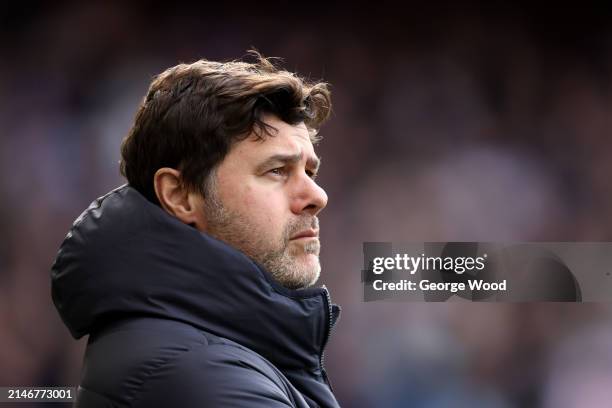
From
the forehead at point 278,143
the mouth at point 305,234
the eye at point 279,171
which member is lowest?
the mouth at point 305,234

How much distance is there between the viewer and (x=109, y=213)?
746 mm

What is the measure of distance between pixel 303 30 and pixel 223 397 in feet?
7.58

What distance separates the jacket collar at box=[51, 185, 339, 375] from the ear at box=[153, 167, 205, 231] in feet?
0.19

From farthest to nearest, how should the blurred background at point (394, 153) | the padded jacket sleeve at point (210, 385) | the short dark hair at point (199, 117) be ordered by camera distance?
1. the blurred background at point (394, 153)
2. the short dark hair at point (199, 117)
3. the padded jacket sleeve at point (210, 385)

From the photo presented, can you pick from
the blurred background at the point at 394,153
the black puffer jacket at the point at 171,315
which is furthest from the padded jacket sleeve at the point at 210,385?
the blurred background at the point at 394,153

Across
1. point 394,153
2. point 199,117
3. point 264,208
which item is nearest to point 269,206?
point 264,208

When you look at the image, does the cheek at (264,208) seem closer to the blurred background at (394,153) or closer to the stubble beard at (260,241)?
the stubble beard at (260,241)

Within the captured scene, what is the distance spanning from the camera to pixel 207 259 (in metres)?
0.72

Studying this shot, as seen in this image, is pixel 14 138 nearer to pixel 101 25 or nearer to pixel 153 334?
pixel 101 25

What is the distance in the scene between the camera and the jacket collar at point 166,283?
27.2 inches

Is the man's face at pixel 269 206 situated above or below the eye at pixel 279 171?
below

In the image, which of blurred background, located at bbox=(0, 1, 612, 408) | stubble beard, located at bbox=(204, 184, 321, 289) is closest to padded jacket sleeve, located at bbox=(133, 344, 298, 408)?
stubble beard, located at bbox=(204, 184, 321, 289)

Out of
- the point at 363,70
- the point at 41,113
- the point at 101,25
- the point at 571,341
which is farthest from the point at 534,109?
the point at 41,113

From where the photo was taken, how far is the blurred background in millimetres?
2617
